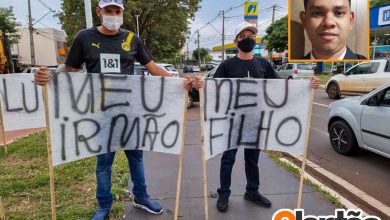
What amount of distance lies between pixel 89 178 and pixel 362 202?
11.1 ft

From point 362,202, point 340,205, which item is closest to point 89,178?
point 340,205

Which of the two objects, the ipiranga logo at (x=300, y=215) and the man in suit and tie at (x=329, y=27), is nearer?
the ipiranga logo at (x=300, y=215)

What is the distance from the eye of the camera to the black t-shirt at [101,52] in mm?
3076

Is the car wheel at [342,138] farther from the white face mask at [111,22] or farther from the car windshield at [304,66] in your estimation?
the car windshield at [304,66]

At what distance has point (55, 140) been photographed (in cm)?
297

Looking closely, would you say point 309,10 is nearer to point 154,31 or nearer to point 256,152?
point 256,152

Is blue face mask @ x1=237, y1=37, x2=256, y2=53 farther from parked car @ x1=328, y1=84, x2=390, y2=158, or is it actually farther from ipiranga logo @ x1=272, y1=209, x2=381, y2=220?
parked car @ x1=328, y1=84, x2=390, y2=158

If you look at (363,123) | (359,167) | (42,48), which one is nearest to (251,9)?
(363,123)

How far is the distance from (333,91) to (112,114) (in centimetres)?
1346

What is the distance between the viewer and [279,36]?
37.8m

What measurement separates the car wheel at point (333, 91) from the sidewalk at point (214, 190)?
33.3ft

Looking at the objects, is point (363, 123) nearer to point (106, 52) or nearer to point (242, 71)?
point (242, 71)

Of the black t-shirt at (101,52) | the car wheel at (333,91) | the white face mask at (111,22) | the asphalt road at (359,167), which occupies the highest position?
the white face mask at (111,22)

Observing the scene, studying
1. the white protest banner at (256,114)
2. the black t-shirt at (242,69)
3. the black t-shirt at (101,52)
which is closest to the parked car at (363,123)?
the white protest banner at (256,114)
